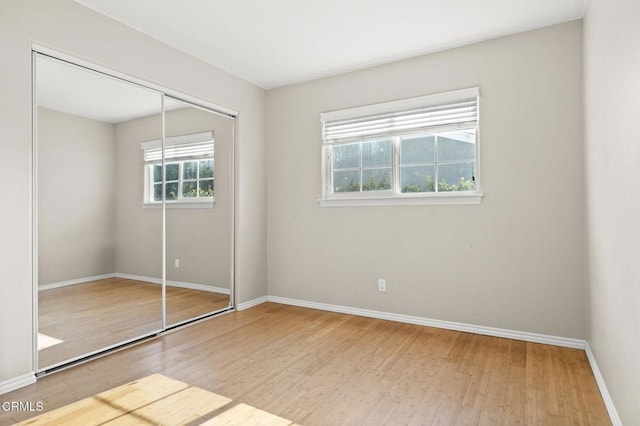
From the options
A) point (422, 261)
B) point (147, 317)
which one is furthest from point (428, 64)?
point (147, 317)

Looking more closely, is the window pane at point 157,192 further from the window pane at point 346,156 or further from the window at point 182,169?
the window pane at point 346,156

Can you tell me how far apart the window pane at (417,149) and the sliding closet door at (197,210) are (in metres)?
1.95

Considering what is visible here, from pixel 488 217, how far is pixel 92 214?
3.45 metres

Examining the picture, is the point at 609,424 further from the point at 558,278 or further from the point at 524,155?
the point at 524,155

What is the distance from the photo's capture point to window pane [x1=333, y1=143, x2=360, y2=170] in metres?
4.07

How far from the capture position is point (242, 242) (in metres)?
4.25

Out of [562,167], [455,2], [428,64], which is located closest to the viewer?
[455,2]

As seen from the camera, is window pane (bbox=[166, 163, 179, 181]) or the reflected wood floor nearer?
the reflected wood floor

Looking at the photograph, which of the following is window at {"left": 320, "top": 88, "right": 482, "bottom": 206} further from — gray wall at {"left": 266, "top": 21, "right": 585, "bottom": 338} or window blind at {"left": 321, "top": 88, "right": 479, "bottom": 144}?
gray wall at {"left": 266, "top": 21, "right": 585, "bottom": 338}

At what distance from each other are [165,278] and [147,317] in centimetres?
38

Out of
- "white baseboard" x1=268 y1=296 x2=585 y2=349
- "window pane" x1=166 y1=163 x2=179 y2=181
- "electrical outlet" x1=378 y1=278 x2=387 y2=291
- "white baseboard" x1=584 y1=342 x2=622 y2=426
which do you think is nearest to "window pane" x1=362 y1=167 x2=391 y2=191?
"electrical outlet" x1=378 y1=278 x2=387 y2=291

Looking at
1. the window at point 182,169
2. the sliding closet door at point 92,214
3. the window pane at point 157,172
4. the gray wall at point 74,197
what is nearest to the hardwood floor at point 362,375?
the sliding closet door at point 92,214

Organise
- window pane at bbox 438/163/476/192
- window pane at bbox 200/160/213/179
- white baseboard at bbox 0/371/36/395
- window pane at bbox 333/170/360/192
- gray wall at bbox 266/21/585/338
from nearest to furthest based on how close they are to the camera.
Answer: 1. white baseboard at bbox 0/371/36/395
2. gray wall at bbox 266/21/585/338
3. window pane at bbox 438/163/476/192
4. window pane at bbox 200/160/213/179
5. window pane at bbox 333/170/360/192

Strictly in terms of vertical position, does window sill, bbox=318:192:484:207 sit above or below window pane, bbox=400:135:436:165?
below
